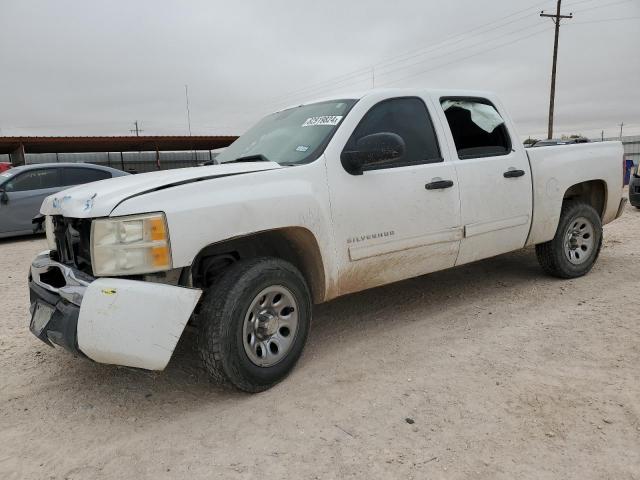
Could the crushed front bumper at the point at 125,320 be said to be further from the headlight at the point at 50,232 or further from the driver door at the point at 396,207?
the driver door at the point at 396,207

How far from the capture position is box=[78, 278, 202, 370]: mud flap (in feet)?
8.46

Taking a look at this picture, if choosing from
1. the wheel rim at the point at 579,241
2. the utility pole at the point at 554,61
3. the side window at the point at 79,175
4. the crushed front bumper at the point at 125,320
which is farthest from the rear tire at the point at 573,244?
→ the utility pole at the point at 554,61

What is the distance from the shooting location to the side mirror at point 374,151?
328 centimetres

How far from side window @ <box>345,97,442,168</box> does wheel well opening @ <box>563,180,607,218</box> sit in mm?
2162

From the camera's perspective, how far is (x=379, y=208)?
3.49m

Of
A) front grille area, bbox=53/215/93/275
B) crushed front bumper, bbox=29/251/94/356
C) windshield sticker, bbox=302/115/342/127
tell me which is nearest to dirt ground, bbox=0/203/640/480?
crushed front bumper, bbox=29/251/94/356

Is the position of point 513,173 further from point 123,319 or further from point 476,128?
point 123,319

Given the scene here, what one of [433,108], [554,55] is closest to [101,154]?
[554,55]

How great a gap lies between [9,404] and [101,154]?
97.6 feet

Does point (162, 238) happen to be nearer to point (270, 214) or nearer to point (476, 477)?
point (270, 214)

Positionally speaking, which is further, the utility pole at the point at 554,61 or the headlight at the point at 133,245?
the utility pole at the point at 554,61

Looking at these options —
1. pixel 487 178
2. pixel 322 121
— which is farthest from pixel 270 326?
pixel 487 178

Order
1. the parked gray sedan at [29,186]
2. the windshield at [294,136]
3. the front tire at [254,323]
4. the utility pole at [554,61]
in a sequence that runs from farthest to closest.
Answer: the utility pole at [554,61], the parked gray sedan at [29,186], the windshield at [294,136], the front tire at [254,323]

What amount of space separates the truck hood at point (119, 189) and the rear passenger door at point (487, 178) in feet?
5.51
